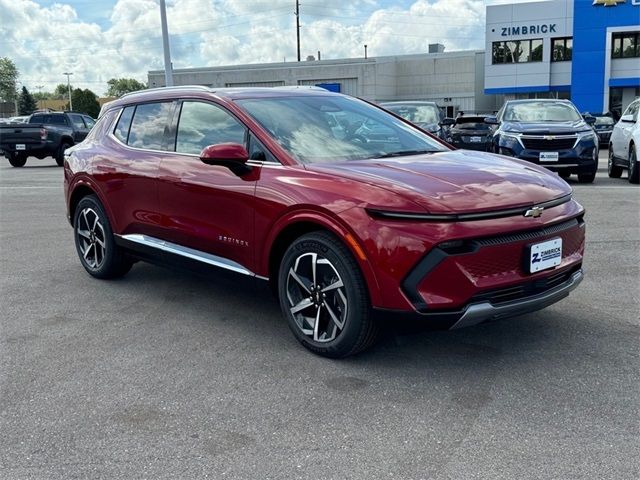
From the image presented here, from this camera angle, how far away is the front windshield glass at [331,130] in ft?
14.4

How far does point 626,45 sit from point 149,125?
47319 millimetres

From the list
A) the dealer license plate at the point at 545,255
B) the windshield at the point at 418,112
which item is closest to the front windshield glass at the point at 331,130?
the dealer license plate at the point at 545,255

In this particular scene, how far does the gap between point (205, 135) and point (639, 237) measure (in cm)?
511

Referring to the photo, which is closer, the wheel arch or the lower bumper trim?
the lower bumper trim

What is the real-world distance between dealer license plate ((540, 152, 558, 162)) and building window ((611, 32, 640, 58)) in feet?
126

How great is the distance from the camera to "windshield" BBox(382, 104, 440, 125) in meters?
15.7

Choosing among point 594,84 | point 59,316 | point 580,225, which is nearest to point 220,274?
point 59,316

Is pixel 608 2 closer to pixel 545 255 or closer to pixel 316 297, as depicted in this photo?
pixel 545 255

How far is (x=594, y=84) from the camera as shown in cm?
4556

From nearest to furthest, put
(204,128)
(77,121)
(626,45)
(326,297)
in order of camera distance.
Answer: (326,297) < (204,128) < (77,121) < (626,45)

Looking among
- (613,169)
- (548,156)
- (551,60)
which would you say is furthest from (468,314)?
(551,60)

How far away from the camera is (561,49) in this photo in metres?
47.5

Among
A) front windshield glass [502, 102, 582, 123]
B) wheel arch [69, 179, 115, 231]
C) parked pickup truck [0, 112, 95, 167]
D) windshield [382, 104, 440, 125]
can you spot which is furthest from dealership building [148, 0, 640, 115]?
wheel arch [69, 179, 115, 231]

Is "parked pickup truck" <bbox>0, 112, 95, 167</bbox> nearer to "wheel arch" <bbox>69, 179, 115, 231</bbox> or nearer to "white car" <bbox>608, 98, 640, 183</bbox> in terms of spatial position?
"wheel arch" <bbox>69, 179, 115, 231</bbox>
